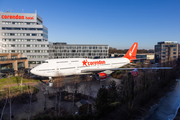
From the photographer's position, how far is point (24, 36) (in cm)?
4294

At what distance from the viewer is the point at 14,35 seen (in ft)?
140

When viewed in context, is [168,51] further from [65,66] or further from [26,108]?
[26,108]

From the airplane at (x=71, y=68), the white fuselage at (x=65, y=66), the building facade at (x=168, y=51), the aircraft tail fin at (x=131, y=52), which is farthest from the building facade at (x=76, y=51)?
the building facade at (x=168, y=51)

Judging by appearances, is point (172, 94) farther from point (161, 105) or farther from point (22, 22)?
point (22, 22)

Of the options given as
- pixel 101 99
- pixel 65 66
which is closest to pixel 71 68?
pixel 65 66

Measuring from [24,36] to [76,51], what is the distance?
2274 centimetres

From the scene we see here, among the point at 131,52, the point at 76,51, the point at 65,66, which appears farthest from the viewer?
the point at 76,51

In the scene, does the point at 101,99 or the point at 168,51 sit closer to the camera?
the point at 101,99

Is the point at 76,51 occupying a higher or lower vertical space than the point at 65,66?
higher

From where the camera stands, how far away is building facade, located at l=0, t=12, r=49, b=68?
42.1 meters

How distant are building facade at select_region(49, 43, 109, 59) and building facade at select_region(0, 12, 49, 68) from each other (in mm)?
8723

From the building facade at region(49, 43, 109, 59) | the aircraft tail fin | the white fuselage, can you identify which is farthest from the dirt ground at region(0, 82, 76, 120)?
the building facade at region(49, 43, 109, 59)

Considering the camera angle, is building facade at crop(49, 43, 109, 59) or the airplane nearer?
the airplane

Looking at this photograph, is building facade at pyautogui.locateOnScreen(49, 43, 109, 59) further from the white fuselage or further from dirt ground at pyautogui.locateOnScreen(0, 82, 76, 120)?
dirt ground at pyautogui.locateOnScreen(0, 82, 76, 120)
